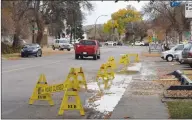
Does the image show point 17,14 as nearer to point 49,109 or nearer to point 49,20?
point 49,20

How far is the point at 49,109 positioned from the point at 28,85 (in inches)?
222

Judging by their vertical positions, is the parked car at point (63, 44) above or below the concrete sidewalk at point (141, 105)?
above

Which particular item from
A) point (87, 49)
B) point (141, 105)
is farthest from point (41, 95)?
point (87, 49)

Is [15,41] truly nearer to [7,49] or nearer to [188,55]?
[7,49]

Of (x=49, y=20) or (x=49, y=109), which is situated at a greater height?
(x=49, y=20)

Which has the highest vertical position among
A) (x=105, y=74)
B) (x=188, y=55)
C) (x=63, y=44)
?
(x=63, y=44)

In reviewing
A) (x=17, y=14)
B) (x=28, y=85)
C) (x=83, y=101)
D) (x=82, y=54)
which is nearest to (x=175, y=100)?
(x=83, y=101)

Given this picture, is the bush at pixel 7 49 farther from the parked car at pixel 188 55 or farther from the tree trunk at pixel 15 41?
the parked car at pixel 188 55

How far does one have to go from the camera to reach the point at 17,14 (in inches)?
2109

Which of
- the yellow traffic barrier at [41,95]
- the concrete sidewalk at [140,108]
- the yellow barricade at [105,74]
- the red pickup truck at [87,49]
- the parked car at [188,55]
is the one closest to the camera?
the concrete sidewalk at [140,108]

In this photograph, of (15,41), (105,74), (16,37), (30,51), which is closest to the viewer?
(105,74)

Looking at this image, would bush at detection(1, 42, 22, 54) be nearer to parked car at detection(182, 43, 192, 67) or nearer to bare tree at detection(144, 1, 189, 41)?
bare tree at detection(144, 1, 189, 41)

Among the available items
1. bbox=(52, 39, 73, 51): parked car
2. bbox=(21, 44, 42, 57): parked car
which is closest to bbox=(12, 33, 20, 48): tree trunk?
bbox=(21, 44, 42, 57): parked car

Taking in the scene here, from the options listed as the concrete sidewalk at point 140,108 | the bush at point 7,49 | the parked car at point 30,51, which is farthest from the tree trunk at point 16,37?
the concrete sidewalk at point 140,108
